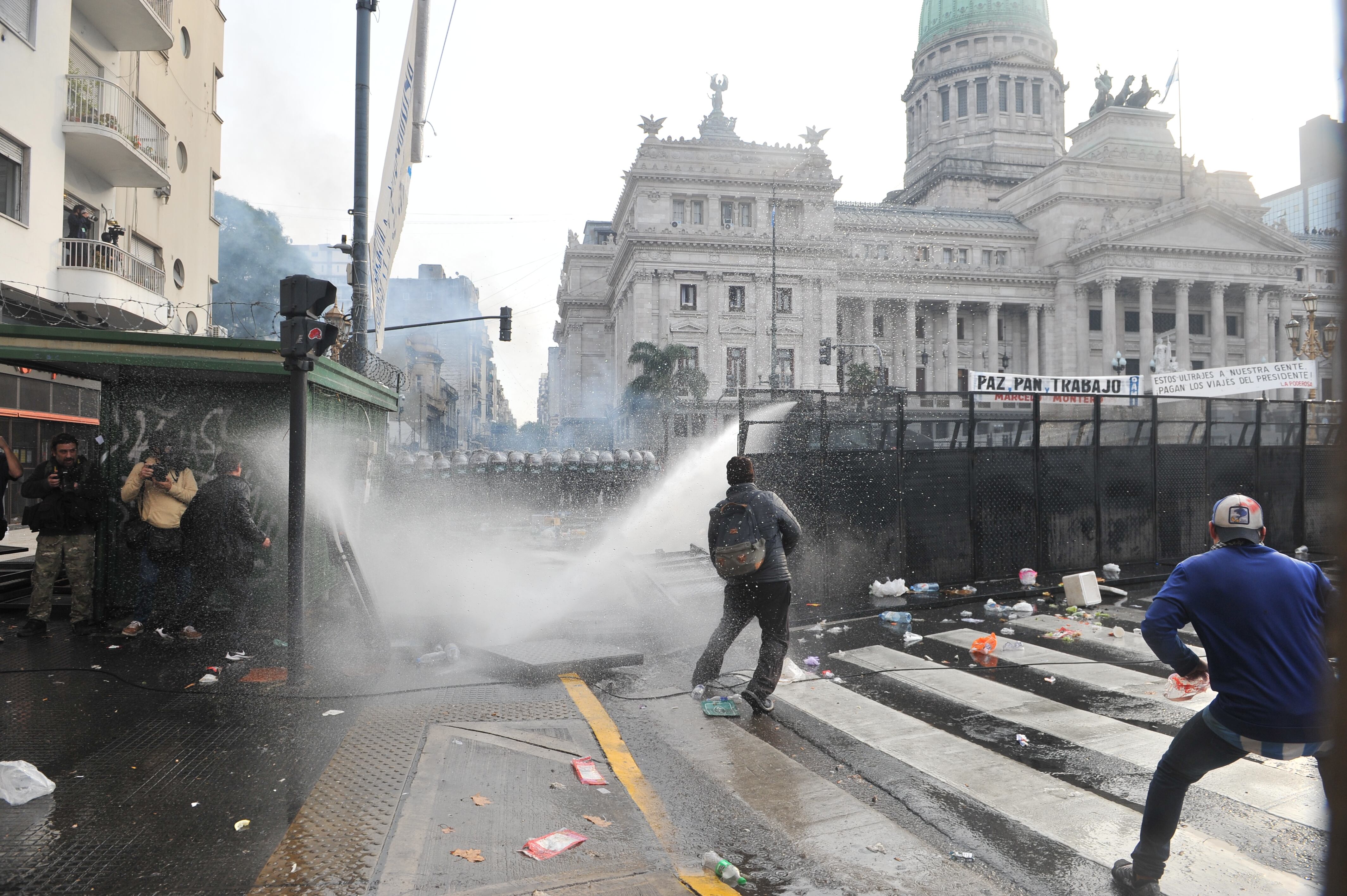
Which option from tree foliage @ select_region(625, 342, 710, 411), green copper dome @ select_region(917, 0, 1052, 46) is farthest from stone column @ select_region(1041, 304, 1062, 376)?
green copper dome @ select_region(917, 0, 1052, 46)

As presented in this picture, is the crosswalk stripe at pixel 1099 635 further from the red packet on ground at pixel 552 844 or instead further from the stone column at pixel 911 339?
the stone column at pixel 911 339

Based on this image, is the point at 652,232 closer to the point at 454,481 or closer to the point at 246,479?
the point at 454,481

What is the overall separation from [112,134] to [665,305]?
4781 centimetres

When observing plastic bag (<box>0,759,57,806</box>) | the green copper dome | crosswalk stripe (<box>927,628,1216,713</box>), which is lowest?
crosswalk stripe (<box>927,628,1216,713</box>)

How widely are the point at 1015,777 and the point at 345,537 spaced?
19.8 ft

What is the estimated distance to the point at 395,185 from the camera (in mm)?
11633

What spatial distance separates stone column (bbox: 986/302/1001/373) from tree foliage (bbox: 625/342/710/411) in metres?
29.3

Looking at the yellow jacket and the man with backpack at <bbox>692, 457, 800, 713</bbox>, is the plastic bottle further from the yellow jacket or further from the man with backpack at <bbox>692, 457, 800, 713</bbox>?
the yellow jacket

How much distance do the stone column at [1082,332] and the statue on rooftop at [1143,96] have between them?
2550 centimetres

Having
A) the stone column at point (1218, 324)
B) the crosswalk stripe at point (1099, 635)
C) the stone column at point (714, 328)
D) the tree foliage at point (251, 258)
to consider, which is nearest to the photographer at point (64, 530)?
the crosswalk stripe at point (1099, 635)

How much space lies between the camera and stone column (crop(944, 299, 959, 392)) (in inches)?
2771

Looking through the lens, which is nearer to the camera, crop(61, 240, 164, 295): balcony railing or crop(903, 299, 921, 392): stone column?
crop(61, 240, 164, 295): balcony railing

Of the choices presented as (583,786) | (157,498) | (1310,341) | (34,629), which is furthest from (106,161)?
(1310,341)

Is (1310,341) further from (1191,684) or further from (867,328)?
(867,328)
